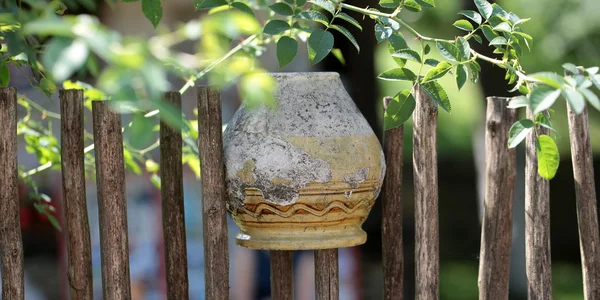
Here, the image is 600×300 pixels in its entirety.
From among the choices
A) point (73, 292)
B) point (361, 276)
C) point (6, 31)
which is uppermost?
point (6, 31)

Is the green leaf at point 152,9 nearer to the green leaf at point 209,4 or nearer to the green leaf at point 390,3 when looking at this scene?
the green leaf at point 209,4

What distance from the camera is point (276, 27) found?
154 cm

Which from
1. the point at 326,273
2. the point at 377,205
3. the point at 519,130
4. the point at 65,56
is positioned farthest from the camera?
the point at 377,205

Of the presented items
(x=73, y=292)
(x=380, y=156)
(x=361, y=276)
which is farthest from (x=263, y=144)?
(x=361, y=276)

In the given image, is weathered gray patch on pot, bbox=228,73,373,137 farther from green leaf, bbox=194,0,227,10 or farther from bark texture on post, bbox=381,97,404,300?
green leaf, bbox=194,0,227,10

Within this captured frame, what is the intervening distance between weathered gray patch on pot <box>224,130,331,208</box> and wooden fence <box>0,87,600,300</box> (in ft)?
0.14

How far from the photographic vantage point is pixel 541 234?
1821 mm

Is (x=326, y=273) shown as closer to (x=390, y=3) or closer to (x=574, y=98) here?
(x=390, y=3)

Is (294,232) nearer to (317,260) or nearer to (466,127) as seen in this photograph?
(317,260)

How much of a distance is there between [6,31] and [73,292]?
554 millimetres

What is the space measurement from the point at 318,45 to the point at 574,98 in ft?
1.64

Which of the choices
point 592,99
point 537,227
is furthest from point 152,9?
point 537,227

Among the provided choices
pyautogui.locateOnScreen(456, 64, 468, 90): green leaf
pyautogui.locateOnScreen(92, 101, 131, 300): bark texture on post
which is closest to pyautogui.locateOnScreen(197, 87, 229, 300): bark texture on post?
pyautogui.locateOnScreen(92, 101, 131, 300): bark texture on post

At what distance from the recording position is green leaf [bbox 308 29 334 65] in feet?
4.95
